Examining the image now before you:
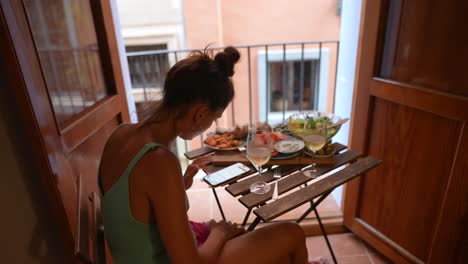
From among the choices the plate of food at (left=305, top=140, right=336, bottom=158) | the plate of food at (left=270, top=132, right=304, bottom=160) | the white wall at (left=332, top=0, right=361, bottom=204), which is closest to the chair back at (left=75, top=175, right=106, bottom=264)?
the plate of food at (left=270, top=132, right=304, bottom=160)

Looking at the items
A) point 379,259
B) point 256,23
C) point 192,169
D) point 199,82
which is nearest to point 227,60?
point 199,82

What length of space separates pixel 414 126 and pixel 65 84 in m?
1.51

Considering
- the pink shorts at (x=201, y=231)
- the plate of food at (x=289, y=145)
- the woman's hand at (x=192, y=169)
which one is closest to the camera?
the pink shorts at (x=201, y=231)

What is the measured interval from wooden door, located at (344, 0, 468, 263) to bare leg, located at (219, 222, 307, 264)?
72cm

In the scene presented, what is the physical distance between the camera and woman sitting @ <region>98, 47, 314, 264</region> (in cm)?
85

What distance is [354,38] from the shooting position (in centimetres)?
183

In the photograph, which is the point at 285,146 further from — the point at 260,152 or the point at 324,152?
the point at 260,152

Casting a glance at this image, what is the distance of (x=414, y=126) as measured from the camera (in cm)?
145

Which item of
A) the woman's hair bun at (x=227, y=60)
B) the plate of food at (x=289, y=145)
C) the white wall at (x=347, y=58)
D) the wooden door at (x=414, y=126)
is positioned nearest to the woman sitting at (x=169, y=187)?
the woman's hair bun at (x=227, y=60)

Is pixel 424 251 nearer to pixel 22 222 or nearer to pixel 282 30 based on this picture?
pixel 22 222

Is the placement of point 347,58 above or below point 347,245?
above

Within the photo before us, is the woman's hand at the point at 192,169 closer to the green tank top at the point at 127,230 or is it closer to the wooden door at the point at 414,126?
the green tank top at the point at 127,230

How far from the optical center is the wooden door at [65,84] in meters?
0.80

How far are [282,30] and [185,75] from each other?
377 cm
